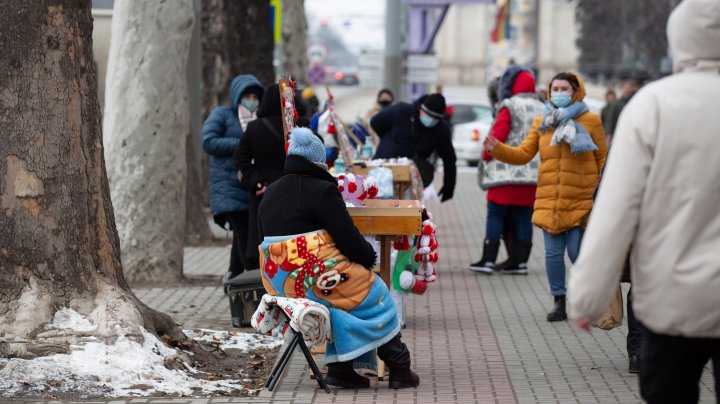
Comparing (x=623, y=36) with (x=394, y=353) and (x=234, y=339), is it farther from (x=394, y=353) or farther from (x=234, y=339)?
(x=394, y=353)

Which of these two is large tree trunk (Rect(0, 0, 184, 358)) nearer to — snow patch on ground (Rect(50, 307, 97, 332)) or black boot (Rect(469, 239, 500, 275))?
snow patch on ground (Rect(50, 307, 97, 332))

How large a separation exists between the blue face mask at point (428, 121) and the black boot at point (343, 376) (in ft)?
18.1

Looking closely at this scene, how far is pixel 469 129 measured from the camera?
1422 inches

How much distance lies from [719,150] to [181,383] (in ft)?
12.8

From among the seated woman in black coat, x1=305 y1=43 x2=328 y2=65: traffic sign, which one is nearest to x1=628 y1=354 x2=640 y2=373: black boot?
the seated woman in black coat

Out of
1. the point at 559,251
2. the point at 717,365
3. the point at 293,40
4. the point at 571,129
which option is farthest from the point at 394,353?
the point at 293,40

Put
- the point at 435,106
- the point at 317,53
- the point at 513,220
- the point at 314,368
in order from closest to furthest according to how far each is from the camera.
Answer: the point at 314,368, the point at 435,106, the point at 513,220, the point at 317,53

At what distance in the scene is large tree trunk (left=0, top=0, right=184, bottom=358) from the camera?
25.4 feet

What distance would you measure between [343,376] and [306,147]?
1.17 metres

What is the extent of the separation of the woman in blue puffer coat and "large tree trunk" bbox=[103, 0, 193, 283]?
108 centimetres

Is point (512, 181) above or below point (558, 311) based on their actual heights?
above

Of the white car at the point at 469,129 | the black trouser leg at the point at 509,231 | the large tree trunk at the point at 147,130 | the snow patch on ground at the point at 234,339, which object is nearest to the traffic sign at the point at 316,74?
the white car at the point at 469,129

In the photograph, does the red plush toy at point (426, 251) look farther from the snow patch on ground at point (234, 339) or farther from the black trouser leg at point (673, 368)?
the black trouser leg at point (673, 368)

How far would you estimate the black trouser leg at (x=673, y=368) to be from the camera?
171 inches
